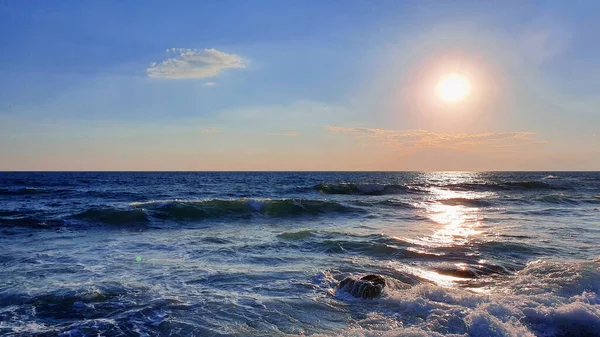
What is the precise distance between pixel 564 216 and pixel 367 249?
629 inches

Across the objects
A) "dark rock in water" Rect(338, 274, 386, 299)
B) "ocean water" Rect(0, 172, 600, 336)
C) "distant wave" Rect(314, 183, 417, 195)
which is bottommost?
"ocean water" Rect(0, 172, 600, 336)

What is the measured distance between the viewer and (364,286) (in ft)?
26.7

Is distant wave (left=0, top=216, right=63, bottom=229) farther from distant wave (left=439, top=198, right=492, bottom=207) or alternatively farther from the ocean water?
distant wave (left=439, top=198, right=492, bottom=207)

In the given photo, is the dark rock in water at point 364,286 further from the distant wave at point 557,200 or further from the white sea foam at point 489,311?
the distant wave at point 557,200

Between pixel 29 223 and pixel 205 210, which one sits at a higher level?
pixel 205 210

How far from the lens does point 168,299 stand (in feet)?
25.5

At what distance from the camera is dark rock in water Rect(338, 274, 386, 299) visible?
804 cm

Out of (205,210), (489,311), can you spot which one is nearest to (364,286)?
(489,311)

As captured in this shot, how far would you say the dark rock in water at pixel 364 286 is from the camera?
804 cm

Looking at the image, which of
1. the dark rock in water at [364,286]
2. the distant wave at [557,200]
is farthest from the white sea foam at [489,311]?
the distant wave at [557,200]

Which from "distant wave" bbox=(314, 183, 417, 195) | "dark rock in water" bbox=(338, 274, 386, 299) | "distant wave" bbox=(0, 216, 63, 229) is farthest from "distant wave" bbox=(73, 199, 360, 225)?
"distant wave" bbox=(314, 183, 417, 195)

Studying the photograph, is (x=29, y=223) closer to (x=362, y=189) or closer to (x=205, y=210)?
(x=205, y=210)

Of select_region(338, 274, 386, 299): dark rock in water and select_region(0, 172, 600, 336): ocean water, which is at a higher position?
select_region(338, 274, 386, 299): dark rock in water

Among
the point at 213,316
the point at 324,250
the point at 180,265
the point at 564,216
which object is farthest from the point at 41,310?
the point at 564,216
